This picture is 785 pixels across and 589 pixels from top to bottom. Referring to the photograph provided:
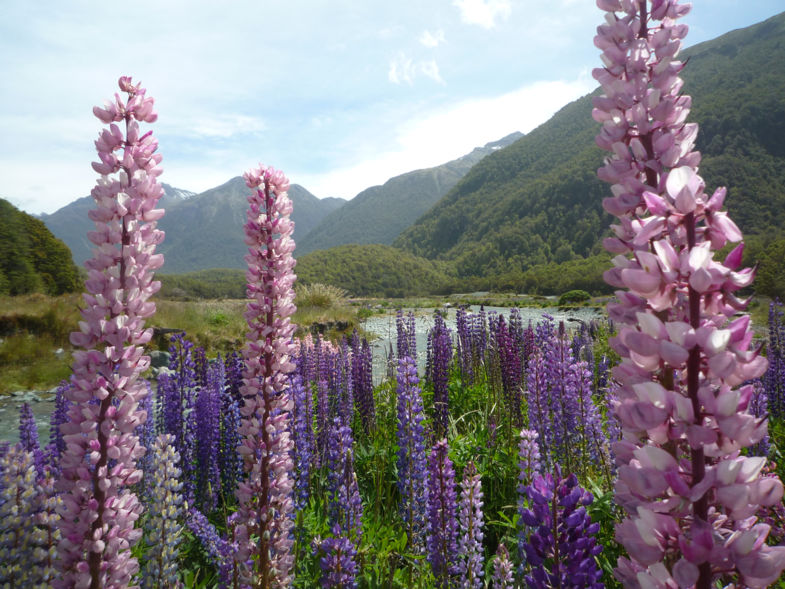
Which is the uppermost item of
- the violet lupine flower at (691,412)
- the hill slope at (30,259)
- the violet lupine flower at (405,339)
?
the hill slope at (30,259)

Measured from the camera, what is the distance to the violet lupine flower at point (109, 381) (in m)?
1.69

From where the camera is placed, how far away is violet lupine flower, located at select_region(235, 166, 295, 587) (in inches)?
90.1

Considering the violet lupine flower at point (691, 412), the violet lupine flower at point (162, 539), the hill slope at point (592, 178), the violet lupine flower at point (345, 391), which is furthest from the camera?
the hill slope at point (592, 178)

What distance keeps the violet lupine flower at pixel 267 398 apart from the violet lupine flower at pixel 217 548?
0.35m

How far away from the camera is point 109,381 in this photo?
1757 mm

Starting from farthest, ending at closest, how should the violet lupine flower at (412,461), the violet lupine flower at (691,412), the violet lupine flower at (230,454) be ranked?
the violet lupine flower at (230,454), the violet lupine flower at (412,461), the violet lupine flower at (691,412)

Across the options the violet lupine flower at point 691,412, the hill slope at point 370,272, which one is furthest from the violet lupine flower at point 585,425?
the hill slope at point 370,272

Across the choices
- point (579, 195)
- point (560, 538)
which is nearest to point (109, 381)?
point (560, 538)

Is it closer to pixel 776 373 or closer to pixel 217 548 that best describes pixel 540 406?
pixel 217 548

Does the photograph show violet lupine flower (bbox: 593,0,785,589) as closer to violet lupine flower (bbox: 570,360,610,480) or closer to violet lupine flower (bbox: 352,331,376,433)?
violet lupine flower (bbox: 570,360,610,480)

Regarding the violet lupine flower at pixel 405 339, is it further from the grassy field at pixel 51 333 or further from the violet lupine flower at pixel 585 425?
the grassy field at pixel 51 333

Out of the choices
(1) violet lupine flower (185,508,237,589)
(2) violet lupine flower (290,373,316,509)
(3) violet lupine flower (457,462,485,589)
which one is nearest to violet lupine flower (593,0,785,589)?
(3) violet lupine flower (457,462,485,589)

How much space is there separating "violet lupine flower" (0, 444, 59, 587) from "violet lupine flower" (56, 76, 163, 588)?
0.79 meters

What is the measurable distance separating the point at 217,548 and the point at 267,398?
168cm
